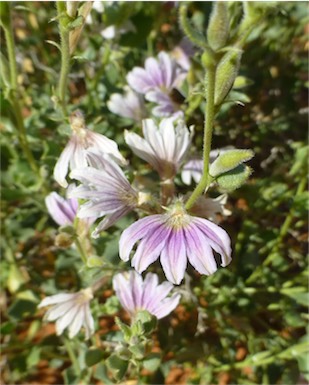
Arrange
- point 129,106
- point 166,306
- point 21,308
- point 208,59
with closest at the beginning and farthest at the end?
point 208,59 → point 166,306 → point 129,106 → point 21,308

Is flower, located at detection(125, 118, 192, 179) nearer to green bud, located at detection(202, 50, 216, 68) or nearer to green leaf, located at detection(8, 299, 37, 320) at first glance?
green bud, located at detection(202, 50, 216, 68)

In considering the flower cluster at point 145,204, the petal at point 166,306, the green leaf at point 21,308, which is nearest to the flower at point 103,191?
the flower cluster at point 145,204

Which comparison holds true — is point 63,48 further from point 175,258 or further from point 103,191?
point 175,258

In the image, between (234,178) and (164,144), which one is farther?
(164,144)

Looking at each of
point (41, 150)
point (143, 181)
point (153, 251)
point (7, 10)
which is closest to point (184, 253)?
point (153, 251)

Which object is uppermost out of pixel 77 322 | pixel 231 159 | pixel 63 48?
pixel 63 48

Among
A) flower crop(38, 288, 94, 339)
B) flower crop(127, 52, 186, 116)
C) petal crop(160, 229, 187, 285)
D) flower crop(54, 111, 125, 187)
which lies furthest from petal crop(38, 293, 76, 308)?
flower crop(127, 52, 186, 116)

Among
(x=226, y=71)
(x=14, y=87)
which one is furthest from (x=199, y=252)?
(x=14, y=87)
